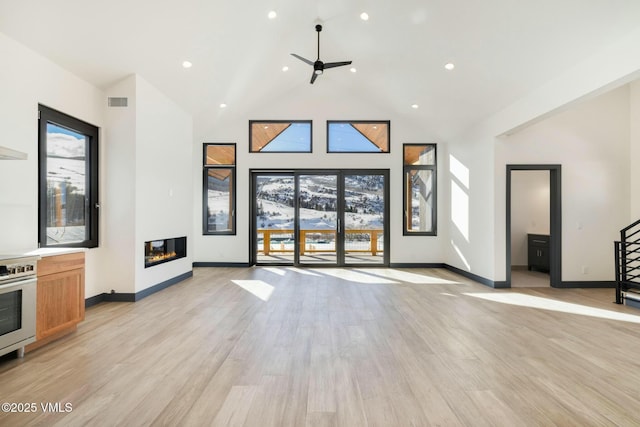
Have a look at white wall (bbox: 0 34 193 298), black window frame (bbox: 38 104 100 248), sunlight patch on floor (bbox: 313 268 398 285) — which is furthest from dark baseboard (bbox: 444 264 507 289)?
black window frame (bbox: 38 104 100 248)

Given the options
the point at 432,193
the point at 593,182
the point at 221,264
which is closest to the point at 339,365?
the point at 221,264

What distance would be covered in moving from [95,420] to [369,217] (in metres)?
6.53

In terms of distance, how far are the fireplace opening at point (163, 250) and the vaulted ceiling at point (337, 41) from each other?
8.12 feet

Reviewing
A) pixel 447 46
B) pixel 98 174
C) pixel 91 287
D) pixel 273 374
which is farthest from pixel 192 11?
pixel 273 374

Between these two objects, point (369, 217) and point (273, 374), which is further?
point (369, 217)

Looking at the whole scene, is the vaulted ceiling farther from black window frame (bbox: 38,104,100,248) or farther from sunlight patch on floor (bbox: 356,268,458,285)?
sunlight patch on floor (bbox: 356,268,458,285)

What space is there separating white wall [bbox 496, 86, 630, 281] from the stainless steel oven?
6667 millimetres

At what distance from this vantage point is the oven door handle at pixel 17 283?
2594 mm

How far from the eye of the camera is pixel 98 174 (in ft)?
15.4

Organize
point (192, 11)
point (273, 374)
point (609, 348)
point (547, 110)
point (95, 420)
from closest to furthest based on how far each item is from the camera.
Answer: point (95, 420) → point (273, 374) → point (609, 348) → point (192, 11) → point (547, 110)

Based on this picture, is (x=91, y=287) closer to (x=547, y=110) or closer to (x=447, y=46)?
(x=447, y=46)

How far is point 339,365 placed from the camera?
2656mm

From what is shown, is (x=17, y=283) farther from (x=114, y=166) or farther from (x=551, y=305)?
(x=551, y=305)

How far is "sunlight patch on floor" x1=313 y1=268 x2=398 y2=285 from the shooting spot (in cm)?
619
